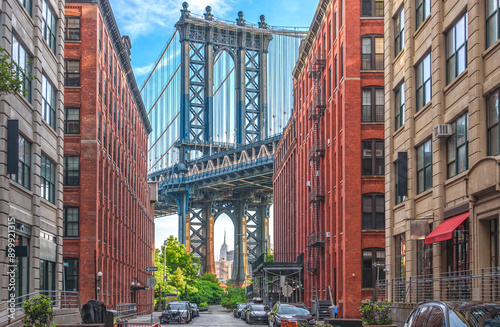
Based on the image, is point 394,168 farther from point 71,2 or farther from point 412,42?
point 71,2

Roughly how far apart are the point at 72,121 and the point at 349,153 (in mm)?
19419

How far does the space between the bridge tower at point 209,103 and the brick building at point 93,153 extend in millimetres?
72539

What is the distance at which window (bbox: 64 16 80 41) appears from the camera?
53312 mm

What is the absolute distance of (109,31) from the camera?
61625mm

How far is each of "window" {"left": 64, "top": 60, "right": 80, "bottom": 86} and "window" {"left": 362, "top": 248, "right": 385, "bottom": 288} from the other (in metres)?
23.2

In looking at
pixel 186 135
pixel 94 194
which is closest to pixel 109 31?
pixel 94 194

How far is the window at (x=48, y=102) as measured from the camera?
1326 inches

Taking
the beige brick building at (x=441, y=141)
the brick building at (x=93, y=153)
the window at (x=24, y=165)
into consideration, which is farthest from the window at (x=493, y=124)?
the brick building at (x=93, y=153)

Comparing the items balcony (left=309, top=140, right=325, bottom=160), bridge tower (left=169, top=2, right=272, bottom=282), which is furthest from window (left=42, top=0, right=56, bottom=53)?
bridge tower (left=169, top=2, right=272, bottom=282)

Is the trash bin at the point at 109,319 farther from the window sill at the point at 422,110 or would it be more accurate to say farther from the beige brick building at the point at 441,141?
the window sill at the point at 422,110

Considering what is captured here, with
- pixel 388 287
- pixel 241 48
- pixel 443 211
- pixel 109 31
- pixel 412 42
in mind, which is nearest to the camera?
pixel 443 211

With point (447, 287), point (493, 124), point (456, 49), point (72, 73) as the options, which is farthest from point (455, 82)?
point (72, 73)

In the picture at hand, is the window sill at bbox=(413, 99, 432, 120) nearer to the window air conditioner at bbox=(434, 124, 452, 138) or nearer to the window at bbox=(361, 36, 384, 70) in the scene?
the window air conditioner at bbox=(434, 124, 452, 138)

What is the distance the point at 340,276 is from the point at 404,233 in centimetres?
1839
